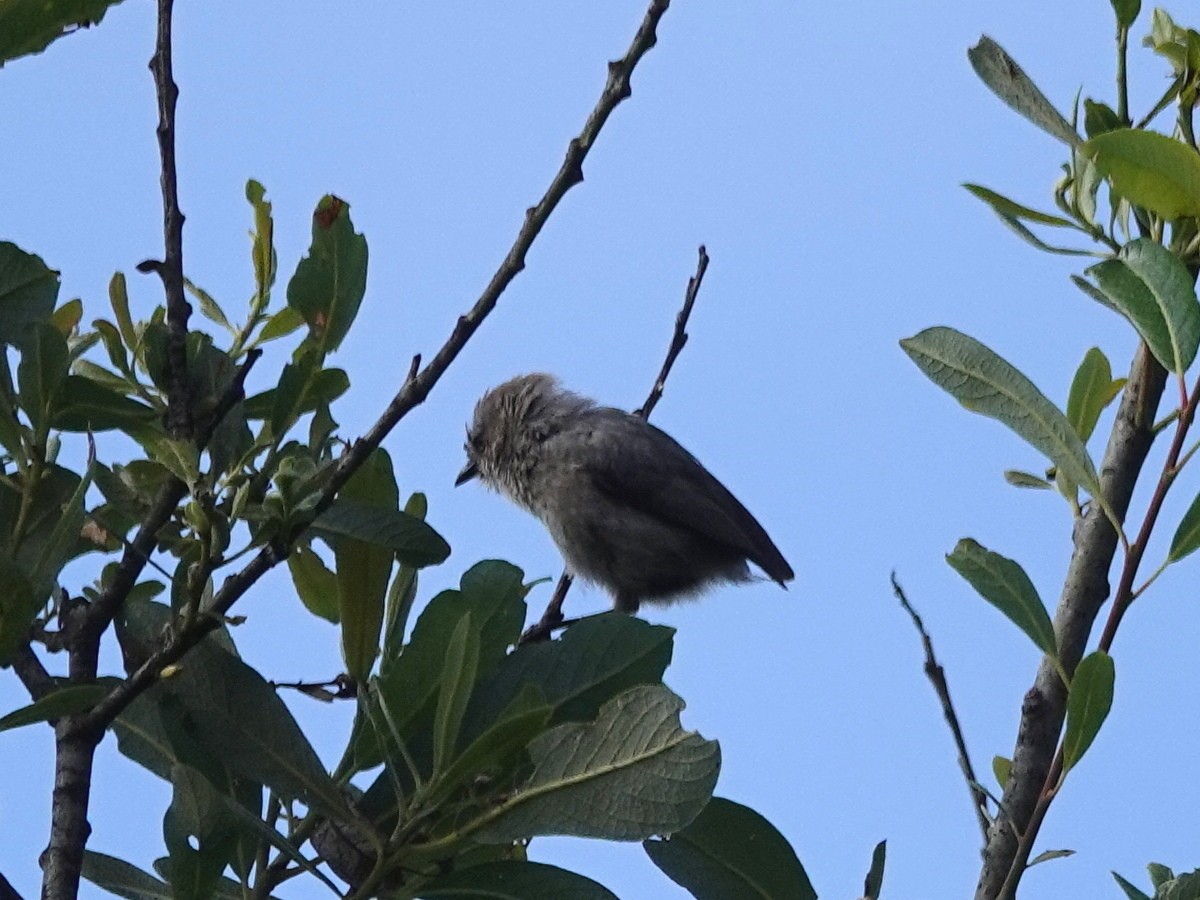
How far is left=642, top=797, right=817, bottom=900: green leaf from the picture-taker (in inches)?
76.6

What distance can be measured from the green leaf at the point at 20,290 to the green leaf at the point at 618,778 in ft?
2.81

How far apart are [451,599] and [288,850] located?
1.25 ft

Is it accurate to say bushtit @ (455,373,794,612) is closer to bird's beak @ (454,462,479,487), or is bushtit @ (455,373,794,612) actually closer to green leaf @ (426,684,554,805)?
bird's beak @ (454,462,479,487)

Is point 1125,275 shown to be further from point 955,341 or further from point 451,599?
point 451,599

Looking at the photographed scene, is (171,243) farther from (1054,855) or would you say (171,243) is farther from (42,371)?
(1054,855)

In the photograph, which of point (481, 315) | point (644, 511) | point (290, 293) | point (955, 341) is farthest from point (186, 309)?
point (644, 511)

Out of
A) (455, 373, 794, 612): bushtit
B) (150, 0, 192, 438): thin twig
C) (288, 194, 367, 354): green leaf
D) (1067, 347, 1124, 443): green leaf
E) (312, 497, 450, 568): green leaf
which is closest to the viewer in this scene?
(150, 0, 192, 438): thin twig

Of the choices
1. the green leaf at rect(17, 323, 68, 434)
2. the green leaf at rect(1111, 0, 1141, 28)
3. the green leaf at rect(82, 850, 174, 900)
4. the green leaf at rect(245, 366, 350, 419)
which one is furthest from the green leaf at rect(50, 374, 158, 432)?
the green leaf at rect(1111, 0, 1141, 28)

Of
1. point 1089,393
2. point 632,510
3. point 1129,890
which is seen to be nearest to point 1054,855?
point 1129,890

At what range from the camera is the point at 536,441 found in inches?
257

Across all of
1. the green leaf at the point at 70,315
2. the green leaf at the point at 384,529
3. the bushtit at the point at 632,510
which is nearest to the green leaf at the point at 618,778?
the green leaf at the point at 384,529

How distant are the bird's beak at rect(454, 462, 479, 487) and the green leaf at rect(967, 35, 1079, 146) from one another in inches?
189

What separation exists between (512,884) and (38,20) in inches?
48.5

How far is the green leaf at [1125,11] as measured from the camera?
2162 mm
